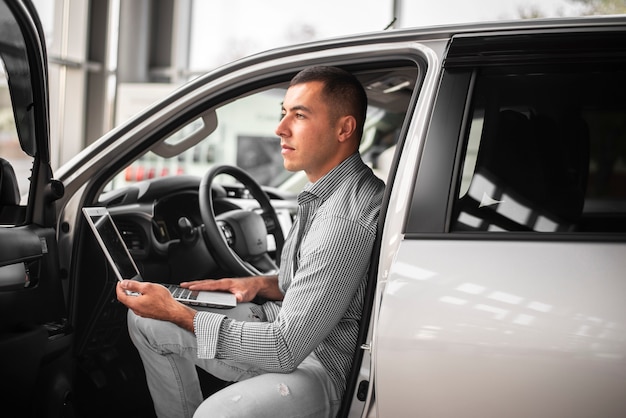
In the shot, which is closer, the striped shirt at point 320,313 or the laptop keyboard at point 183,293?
the striped shirt at point 320,313

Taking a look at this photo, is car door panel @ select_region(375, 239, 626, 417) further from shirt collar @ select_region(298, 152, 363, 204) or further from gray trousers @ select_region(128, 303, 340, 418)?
shirt collar @ select_region(298, 152, 363, 204)

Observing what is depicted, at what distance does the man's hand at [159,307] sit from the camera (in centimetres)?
163

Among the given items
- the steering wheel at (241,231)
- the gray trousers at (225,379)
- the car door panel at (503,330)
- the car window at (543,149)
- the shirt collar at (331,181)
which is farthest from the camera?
the steering wheel at (241,231)

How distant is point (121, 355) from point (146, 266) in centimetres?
31

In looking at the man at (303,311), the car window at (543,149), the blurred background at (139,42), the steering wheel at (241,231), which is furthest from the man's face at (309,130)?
the blurred background at (139,42)

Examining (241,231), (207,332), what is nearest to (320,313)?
(207,332)

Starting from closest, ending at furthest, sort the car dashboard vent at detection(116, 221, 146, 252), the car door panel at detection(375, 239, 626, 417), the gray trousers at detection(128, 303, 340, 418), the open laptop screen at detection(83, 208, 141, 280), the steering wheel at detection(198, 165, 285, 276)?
the car door panel at detection(375, 239, 626, 417), the gray trousers at detection(128, 303, 340, 418), the open laptop screen at detection(83, 208, 141, 280), the car dashboard vent at detection(116, 221, 146, 252), the steering wheel at detection(198, 165, 285, 276)

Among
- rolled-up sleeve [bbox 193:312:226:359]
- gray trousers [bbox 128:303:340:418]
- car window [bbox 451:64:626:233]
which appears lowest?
gray trousers [bbox 128:303:340:418]

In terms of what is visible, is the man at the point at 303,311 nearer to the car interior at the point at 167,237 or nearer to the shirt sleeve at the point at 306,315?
the shirt sleeve at the point at 306,315

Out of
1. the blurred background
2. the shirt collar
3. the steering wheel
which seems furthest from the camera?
the blurred background

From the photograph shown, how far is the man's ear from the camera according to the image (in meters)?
1.78

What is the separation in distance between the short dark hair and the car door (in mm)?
675

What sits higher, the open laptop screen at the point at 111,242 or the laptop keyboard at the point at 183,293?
the open laptop screen at the point at 111,242

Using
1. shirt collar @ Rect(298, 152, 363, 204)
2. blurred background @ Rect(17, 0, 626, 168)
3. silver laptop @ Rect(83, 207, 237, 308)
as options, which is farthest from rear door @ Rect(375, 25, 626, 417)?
blurred background @ Rect(17, 0, 626, 168)
